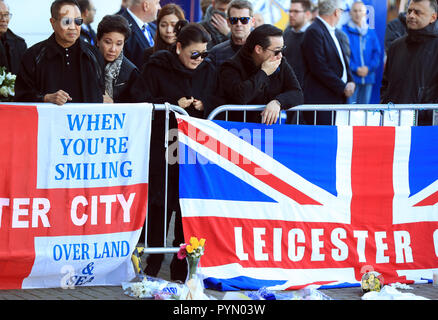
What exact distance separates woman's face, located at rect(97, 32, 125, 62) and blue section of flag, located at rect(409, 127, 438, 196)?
2.99m

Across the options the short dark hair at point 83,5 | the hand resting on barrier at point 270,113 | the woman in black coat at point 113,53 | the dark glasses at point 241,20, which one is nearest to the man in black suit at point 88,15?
the short dark hair at point 83,5

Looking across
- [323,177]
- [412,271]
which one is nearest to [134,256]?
[323,177]

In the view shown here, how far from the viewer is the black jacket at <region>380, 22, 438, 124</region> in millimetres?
10672

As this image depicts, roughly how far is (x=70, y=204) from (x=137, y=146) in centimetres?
75

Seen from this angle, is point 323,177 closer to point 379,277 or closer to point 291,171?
point 291,171

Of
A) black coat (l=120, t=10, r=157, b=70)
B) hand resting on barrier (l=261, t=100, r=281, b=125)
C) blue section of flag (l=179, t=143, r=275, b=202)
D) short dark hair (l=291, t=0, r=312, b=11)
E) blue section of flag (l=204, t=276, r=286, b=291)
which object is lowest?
blue section of flag (l=204, t=276, r=286, b=291)

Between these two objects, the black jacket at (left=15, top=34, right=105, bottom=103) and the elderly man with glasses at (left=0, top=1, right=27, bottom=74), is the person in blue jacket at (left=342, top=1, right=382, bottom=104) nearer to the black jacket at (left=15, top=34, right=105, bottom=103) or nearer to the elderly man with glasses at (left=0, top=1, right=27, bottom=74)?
the elderly man with glasses at (left=0, top=1, right=27, bottom=74)

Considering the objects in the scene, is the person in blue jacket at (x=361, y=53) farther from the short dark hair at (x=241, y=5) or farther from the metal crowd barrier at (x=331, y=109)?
the metal crowd barrier at (x=331, y=109)

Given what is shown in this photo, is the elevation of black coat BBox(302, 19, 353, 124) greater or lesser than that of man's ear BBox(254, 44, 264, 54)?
greater

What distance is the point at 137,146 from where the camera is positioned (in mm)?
8047

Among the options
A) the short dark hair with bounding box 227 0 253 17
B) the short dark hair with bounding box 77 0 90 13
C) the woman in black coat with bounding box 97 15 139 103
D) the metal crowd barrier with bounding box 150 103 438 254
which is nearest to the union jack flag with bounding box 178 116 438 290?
the metal crowd barrier with bounding box 150 103 438 254

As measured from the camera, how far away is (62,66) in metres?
8.41

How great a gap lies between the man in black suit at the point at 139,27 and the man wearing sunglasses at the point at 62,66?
2.47 metres

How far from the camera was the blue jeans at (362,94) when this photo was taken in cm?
1409
